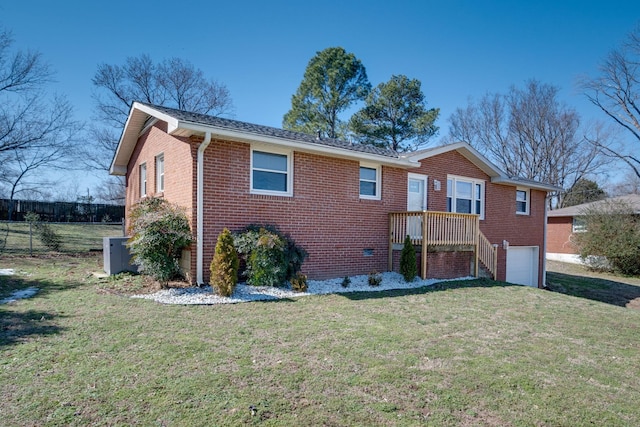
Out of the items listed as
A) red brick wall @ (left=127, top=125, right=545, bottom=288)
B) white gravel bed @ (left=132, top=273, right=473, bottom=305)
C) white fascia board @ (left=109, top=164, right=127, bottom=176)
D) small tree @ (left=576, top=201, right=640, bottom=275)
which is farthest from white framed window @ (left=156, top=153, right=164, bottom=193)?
small tree @ (left=576, top=201, right=640, bottom=275)

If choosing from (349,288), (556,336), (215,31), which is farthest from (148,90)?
(556,336)

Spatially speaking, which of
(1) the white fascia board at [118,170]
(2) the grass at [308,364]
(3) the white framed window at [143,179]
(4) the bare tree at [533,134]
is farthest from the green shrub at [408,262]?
(4) the bare tree at [533,134]

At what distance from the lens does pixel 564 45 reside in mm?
18516

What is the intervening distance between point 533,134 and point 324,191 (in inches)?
1101

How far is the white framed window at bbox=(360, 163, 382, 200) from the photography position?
36.1ft

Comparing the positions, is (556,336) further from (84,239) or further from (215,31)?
(84,239)

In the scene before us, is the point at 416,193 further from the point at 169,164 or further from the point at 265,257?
the point at 169,164

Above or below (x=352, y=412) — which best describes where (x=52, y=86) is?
above

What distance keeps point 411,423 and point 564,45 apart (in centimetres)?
2172

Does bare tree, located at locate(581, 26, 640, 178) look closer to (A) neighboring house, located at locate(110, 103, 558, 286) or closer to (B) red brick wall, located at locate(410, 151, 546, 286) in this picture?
(B) red brick wall, located at locate(410, 151, 546, 286)

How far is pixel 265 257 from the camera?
8000 millimetres

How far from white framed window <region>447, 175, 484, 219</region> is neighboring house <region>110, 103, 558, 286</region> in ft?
0.13

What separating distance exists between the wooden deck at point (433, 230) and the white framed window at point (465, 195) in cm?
Result: 179

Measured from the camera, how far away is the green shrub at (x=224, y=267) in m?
7.46
